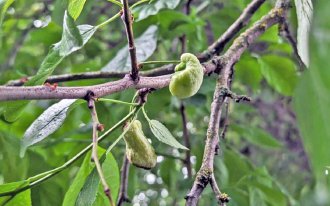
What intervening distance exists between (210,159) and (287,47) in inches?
35.0

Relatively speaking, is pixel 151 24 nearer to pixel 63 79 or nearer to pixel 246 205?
A: pixel 63 79

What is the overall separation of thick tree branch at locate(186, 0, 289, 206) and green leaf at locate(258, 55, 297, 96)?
316 millimetres

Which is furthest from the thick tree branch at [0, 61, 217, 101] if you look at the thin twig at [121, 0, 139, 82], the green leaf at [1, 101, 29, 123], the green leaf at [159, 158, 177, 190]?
the green leaf at [159, 158, 177, 190]

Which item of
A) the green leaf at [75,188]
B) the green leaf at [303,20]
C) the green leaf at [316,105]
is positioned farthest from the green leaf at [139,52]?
the green leaf at [316,105]

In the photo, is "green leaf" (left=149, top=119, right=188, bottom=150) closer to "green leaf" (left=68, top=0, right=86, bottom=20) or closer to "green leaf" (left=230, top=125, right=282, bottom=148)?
"green leaf" (left=68, top=0, right=86, bottom=20)

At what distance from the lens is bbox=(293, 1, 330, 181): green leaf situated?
12.3 inches

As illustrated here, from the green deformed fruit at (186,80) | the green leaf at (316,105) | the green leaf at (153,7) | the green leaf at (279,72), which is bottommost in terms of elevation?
the green leaf at (316,105)

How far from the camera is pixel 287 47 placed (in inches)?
60.0

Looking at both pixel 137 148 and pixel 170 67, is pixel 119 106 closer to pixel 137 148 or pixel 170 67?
pixel 170 67

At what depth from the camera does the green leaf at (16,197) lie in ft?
2.56

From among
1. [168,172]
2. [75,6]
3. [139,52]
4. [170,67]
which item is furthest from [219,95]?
[168,172]

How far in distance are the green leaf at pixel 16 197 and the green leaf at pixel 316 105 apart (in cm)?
53

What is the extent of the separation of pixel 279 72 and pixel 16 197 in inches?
35.1

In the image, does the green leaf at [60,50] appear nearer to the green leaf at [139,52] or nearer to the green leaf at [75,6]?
the green leaf at [75,6]
